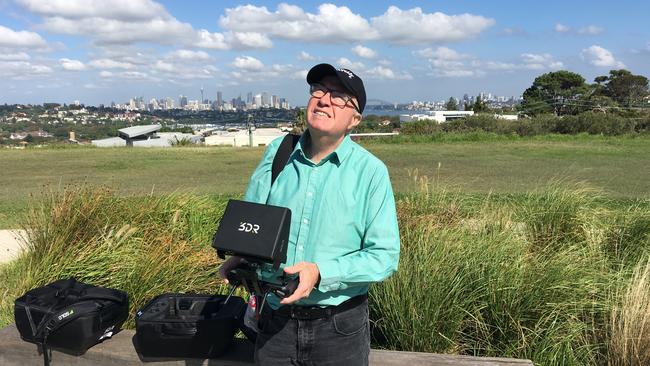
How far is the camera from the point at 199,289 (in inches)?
155

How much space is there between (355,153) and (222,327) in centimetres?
119

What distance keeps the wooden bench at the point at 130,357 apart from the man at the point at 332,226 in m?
0.54

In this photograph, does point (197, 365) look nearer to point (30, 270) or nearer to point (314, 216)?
point (314, 216)

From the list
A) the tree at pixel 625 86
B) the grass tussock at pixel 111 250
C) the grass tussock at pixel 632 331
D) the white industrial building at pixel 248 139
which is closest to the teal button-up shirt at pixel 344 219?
the grass tussock at pixel 632 331

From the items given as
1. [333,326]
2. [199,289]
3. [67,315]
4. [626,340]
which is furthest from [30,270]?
[626,340]

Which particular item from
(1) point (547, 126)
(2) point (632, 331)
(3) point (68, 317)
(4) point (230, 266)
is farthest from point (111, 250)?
(1) point (547, 126)

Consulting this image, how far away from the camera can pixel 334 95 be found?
2.07 m

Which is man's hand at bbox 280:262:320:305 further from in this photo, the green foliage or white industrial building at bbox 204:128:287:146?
white industrial building at bbox 204:128:287:146

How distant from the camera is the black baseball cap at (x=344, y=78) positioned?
6.71 ft

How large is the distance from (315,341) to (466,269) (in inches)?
60.3

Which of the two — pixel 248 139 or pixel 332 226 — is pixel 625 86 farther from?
pixel 332 226

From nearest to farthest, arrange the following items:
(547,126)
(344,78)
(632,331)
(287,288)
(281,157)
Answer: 1. (287,288)
2. (344,78)
3. (281,157)
4. (632,331)
5. (547,126)

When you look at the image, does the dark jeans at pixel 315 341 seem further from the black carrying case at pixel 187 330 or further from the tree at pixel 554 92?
the tree at pixel 554 92

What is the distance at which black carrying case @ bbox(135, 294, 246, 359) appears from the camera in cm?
267
